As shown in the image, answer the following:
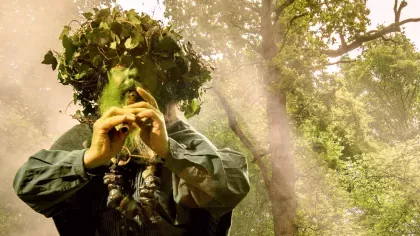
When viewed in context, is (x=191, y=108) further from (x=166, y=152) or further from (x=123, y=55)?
(x=166, y=152)

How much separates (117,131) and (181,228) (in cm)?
48

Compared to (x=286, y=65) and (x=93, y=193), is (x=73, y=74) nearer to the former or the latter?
(x=93, y=193)

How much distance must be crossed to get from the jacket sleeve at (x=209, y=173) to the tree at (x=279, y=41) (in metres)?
5.73

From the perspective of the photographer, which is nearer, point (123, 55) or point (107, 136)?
point (107, 136)

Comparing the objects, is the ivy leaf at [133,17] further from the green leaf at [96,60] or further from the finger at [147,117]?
the finger at [147,117]

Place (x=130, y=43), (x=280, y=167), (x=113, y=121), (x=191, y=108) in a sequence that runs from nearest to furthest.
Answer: (x=113, y=121) → (x=130, y=43) → (x=191, y=108) → (x=280, y=167)

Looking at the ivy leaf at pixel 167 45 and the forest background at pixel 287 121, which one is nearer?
the ivy leaf at pixel 167 45

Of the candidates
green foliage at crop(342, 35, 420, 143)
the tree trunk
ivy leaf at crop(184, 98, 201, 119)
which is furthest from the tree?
green foliage at crop(342, 35, 420, 143)

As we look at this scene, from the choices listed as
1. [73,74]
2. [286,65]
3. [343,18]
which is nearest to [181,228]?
[73,74]

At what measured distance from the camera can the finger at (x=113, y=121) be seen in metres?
1.09

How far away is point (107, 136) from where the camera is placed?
1131mm

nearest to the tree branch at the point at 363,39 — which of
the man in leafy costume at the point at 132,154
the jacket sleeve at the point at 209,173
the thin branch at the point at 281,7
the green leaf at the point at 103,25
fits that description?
the thin branch at the point at 281,7

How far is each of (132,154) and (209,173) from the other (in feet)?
1.19

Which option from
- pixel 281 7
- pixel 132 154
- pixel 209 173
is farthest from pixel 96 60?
pixel 281 7
